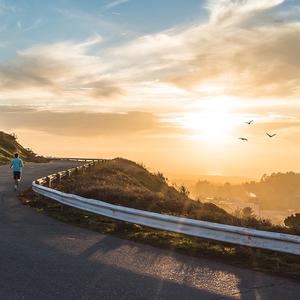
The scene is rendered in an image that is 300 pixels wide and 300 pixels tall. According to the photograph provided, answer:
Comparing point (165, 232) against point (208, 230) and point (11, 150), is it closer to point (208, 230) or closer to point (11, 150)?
point (208, 230)

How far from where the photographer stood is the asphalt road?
21.1 ft

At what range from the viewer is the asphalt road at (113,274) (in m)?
6.44

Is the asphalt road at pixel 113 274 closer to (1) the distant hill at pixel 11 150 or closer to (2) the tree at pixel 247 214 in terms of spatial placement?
(2) the tree at pixel 247 214

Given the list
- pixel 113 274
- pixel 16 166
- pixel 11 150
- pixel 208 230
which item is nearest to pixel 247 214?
pixel 208 230

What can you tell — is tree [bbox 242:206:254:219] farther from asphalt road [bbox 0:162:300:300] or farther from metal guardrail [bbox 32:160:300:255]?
asphalt road [bbox 0:162:300:300]

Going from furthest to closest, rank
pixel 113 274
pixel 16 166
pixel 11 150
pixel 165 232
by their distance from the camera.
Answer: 1. pixel 11 150
2. pixel 16 166
3. pixel 165 232
4. pixel 113 274

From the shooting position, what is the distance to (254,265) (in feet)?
27.0

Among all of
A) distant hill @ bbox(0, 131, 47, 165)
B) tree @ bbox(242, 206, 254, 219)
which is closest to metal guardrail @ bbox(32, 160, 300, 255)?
tree @ bbox(242, 206, 254, 219)

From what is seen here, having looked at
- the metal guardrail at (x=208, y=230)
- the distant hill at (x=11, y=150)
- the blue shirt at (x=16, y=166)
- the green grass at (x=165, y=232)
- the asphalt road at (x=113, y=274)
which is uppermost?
the distant hill at (x=11, y=150)

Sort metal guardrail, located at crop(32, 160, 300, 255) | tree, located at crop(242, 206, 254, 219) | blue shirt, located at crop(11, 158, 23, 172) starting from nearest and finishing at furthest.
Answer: metal guardrail, located at crop(32, 160, 300, 255)
tree, located at crop(242, 206, 254, 219)
blue shirt, located at crop(11, 158, 23, 172)

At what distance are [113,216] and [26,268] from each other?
4.52 metres

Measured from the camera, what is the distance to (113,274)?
7383mm

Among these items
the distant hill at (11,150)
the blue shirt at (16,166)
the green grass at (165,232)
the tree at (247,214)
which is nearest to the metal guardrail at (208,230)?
the green grass at (165,232)

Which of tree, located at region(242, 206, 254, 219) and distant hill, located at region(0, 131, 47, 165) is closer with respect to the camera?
tree, located at region(242, 206, 254, 219)
